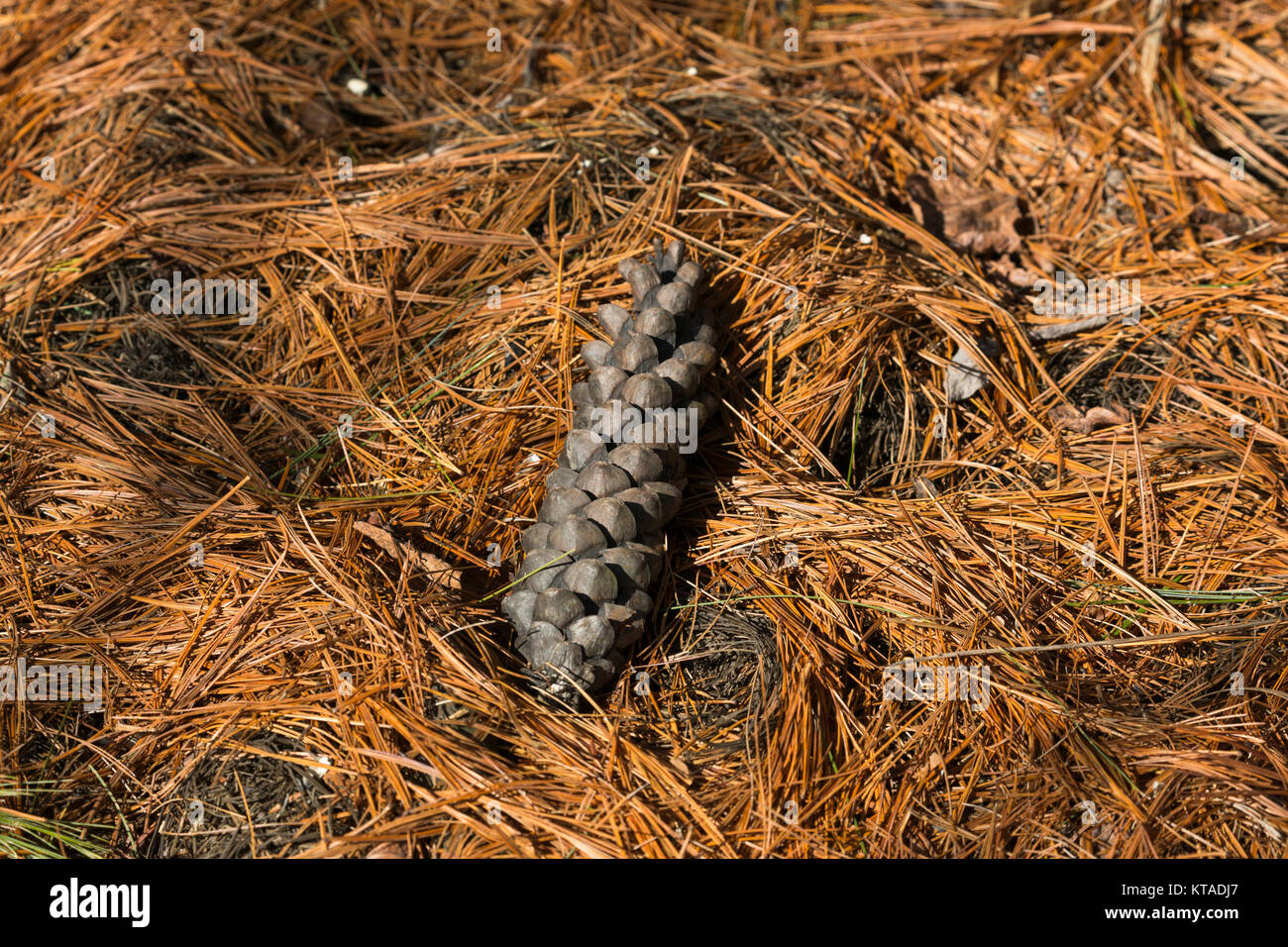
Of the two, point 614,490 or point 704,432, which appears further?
point 704,432

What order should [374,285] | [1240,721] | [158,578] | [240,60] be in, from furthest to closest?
[240,60], [374,285], [158,578], [1240,721]

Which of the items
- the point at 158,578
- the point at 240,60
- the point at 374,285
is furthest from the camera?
the point at 240,60

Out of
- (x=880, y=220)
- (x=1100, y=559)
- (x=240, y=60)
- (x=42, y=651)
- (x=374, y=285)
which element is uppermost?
(x=240, y=60)
